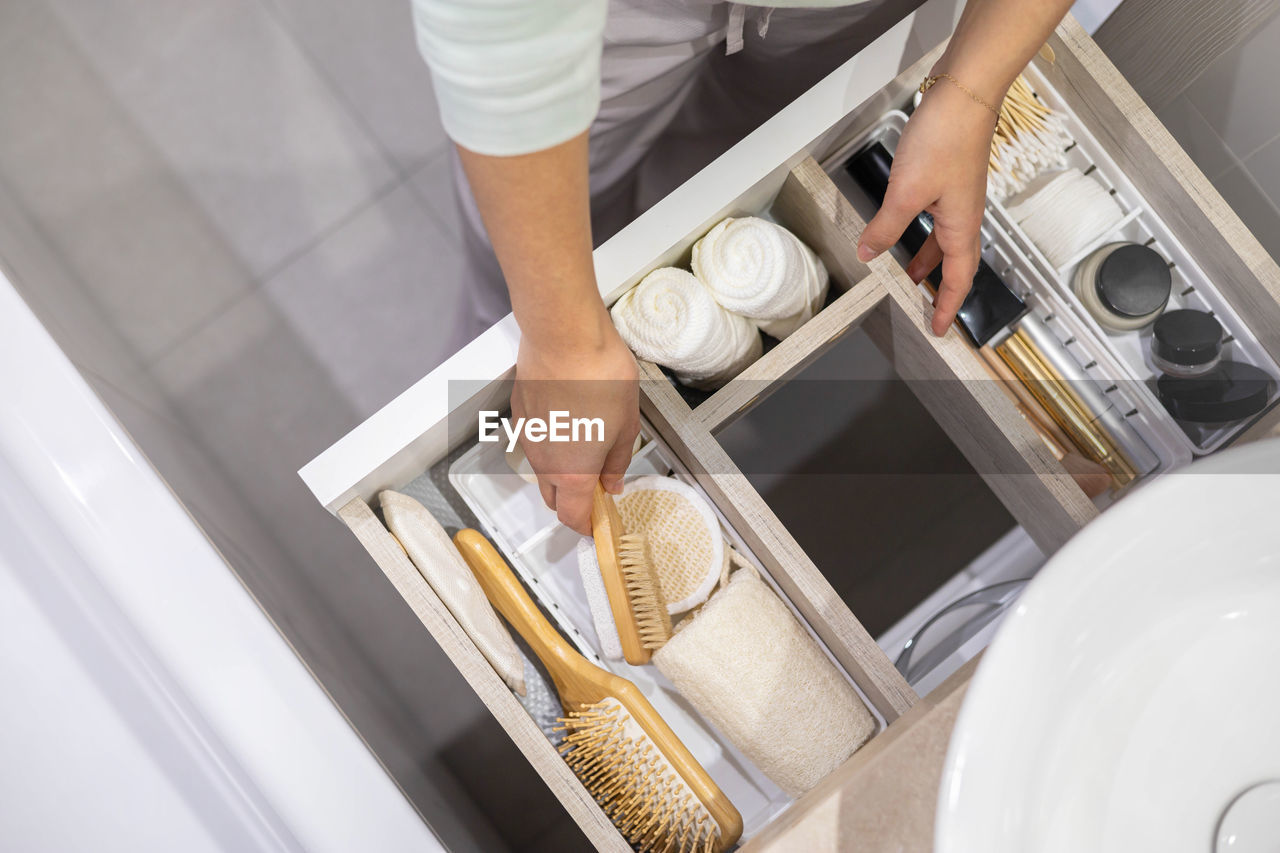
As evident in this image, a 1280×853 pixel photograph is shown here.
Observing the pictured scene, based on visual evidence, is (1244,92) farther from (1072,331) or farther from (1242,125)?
(1072,331)

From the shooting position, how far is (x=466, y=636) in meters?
0.67

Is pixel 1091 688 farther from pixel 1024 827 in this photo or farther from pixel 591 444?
pixel 591 444

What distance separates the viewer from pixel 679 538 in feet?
2.37

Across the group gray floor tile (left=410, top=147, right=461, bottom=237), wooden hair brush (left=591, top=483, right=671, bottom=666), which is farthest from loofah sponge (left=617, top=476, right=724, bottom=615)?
gray floor tile (left=410, top=147, right=461, bottom=237)

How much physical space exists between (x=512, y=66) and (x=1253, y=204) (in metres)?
0.96

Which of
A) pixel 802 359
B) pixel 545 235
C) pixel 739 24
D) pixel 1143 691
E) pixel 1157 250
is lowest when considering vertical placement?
pixel 1143 691

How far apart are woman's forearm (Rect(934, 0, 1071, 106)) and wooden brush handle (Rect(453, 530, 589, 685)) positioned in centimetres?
49

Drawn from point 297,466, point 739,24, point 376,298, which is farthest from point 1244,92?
point 297,466

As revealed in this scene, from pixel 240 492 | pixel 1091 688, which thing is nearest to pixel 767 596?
pixel 1091 688

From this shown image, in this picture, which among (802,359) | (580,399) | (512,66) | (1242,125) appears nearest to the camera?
(512,66)

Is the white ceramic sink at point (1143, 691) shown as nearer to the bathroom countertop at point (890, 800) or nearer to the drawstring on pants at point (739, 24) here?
the bathroom countertop at point (890, 800)

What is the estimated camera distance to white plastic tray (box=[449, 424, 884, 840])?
2.49 feet

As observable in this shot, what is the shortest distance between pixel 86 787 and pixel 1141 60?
1.21 metres

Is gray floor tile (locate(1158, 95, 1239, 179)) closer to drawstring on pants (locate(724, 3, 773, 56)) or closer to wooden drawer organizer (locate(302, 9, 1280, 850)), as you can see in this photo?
wooden drawer organizer (locate(302, 9, 1280, 850))
